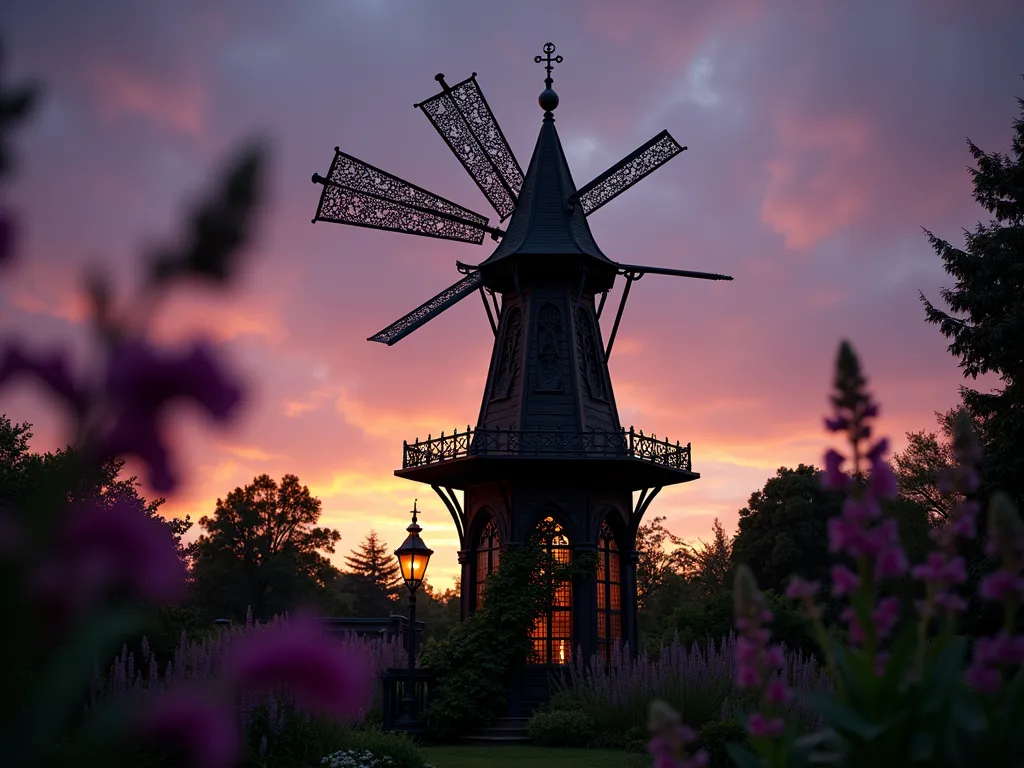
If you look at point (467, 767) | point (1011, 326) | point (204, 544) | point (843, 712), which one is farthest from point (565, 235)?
point (204, 544)

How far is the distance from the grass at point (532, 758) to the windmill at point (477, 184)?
470 inches

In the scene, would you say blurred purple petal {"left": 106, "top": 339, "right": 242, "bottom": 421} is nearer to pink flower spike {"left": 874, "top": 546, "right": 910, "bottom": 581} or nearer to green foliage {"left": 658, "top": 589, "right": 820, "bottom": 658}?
pink flower spike {"left": 874, "top": 546, "right": 910, "bottom": 581}

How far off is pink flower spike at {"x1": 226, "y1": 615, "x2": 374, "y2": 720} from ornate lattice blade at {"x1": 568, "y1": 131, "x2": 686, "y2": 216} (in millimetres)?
26102

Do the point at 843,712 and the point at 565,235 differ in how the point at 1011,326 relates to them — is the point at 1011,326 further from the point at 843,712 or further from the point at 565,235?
the point at 843,712

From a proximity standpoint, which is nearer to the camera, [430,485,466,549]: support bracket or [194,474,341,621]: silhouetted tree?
[430,485,466,549]: support bracket

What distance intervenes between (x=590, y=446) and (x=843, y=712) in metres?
21.0

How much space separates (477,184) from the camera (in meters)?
28.7

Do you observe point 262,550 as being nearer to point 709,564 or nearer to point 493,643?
point 709,564

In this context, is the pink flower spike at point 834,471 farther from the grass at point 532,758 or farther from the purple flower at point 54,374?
the grass at point 532,758

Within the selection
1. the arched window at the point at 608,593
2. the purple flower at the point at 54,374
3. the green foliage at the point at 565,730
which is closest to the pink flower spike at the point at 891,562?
the purple flower at the point at 54,374

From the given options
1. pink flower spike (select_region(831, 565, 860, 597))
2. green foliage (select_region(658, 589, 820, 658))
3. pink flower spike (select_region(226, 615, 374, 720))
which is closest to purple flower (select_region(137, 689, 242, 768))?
pink flower spike (select_region(226, 615, 374, 720))

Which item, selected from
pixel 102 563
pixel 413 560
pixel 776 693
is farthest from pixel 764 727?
pixel 413 560

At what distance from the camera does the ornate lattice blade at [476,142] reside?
28531 mm

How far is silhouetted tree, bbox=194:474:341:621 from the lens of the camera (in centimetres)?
5844
